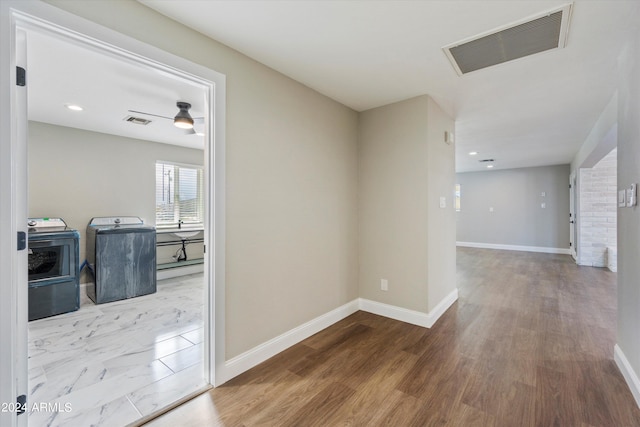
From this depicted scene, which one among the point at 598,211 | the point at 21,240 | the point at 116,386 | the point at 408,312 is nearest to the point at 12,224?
the point at 21,240

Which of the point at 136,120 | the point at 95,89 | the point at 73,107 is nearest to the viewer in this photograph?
the point at 95,89

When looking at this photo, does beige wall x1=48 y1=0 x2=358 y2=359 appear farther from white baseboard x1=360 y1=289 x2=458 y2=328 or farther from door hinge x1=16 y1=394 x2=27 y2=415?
door hinge x1=16 y1=394 x2=27 y2=415

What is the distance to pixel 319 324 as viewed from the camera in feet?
9.57

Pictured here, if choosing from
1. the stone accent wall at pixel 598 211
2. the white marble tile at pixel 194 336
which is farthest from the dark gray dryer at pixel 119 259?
the stone accent wall at pixel 598 211

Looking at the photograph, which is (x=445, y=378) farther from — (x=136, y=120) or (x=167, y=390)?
(x=136, y=120)

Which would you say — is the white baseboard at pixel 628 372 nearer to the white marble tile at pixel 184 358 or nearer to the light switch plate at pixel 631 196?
the light switch plate at pixel 631 196

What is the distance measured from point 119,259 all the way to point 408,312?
12.7 feet

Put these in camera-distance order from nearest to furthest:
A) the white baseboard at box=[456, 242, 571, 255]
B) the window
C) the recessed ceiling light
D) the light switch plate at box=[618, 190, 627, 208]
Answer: the light switch plate at box=[618, 190, 627, 208], the recessed ceiling light, the window, the white baseboard at box=[456, 242, 571, 255]

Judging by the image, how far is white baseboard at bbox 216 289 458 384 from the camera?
214 cm

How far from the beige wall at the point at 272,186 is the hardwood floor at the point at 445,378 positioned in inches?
14.7

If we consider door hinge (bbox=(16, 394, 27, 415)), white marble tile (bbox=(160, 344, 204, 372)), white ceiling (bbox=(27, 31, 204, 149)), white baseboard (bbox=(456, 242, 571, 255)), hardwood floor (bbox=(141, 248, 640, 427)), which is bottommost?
white marble tile (bbox=(160, 344, 204, 372))

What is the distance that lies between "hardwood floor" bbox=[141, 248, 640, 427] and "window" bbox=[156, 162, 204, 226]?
152 inches

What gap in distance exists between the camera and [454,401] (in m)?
1.84

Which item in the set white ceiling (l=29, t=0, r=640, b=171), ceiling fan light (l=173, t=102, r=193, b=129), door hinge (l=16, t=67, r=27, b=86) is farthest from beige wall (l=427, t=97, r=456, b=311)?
door hinge (l=16, t=67, r=27, b=86)
